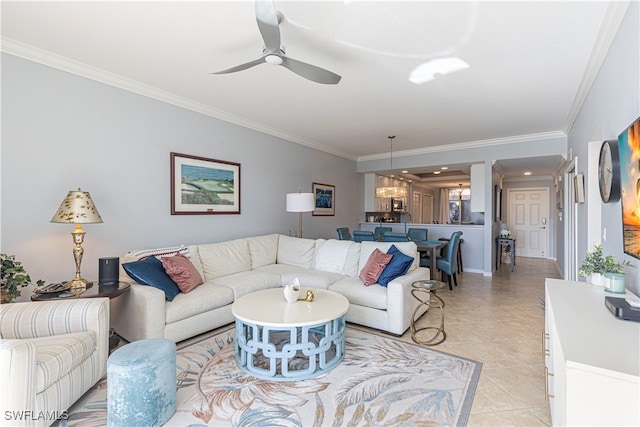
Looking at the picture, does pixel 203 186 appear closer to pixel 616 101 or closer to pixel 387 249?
pixel 387 249

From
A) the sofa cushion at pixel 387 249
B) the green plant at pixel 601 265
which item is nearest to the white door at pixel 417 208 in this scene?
the sofa cushion at pixel 387 249

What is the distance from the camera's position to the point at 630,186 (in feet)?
5.48

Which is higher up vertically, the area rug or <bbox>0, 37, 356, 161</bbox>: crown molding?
<bbox>0, 37, 356, 161</bbox>: crown molding

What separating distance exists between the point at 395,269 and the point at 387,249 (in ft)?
1.48

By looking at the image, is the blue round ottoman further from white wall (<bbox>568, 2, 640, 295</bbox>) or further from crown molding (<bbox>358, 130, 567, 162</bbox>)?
crown molding (<bbox>358, 130, 567, 162</bbox>)

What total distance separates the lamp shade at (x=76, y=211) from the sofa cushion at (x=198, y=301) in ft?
3.26

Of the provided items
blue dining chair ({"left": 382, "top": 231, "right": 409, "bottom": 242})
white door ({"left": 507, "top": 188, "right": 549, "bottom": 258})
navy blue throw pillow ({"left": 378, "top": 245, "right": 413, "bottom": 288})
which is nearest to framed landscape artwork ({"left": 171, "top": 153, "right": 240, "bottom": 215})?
navy blue throw pillow ({"left": 378, "top": 245, "right": 413, "bottom": 288})

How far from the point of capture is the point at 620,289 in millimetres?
1750

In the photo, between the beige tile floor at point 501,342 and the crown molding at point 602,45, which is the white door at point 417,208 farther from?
the crown molding at point 602,45

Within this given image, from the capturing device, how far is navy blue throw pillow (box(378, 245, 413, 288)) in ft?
10.6

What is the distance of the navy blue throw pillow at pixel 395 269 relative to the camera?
3.23 meters

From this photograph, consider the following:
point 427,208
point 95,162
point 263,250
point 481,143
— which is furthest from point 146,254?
point 427,208

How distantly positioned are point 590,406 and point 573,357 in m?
0.14

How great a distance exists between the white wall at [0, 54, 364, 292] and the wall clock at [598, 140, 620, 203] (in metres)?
4.02
